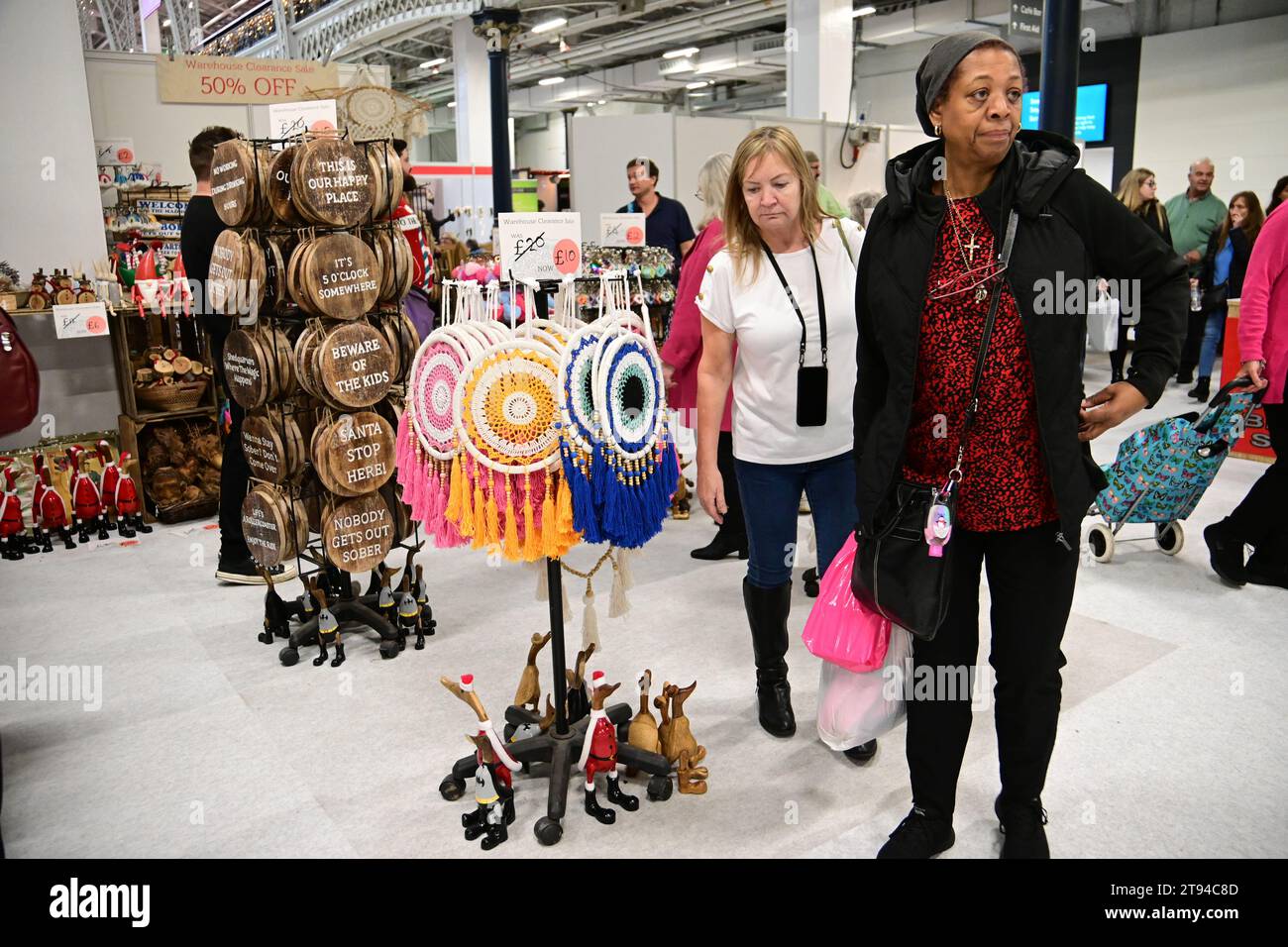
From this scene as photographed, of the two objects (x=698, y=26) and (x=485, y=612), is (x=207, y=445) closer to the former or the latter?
(x=485, y=612)

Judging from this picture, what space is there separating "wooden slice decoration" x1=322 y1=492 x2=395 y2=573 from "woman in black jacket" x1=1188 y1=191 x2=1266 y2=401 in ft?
20.7

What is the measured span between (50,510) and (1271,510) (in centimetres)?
532

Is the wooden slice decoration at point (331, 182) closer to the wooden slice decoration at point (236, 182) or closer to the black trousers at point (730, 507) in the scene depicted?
the wooden slice decoration at point (236, 182)

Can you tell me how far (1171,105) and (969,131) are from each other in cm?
1301

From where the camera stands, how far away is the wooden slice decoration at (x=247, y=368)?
10.5ft

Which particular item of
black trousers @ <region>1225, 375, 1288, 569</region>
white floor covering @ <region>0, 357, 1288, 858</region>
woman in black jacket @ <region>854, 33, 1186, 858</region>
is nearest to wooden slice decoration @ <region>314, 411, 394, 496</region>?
white floor covering @ <region>0, 357, 1288, 858</region>

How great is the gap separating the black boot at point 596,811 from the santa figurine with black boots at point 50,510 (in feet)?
11.5

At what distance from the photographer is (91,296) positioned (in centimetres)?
491

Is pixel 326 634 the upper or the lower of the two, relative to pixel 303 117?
lower

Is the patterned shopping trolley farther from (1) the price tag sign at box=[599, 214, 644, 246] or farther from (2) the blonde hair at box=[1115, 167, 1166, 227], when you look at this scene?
(2) the blonde hair at box=[1115, 167, 1166, 227]

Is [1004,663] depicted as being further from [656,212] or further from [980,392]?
[656,212]

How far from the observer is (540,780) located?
2562 mm

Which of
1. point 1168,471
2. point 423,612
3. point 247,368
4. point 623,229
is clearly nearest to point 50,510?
point 247,368

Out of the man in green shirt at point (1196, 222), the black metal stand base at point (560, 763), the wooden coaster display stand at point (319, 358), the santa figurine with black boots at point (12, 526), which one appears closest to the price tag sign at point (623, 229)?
the wooden coaster display stand at point (319, 358)
